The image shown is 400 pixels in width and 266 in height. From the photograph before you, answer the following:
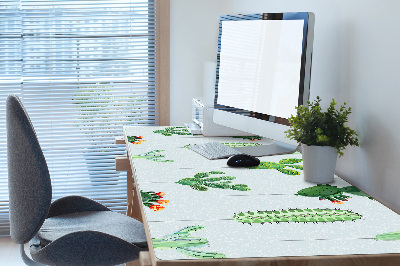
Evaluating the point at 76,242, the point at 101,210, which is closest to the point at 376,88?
the point at 76,242

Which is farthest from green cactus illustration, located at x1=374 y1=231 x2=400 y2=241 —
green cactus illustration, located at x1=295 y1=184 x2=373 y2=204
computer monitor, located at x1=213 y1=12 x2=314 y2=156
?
computer monitor, located at x1=213 y1=12 x2=314 y2=156

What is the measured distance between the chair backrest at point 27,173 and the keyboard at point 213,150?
617 millimetres

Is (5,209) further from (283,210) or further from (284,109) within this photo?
(283,210)

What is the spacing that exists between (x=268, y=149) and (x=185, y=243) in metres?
1.09

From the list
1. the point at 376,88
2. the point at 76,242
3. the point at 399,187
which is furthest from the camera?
the point at 76,242

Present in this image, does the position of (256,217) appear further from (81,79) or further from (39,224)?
(81,79)

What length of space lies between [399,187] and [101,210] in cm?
123

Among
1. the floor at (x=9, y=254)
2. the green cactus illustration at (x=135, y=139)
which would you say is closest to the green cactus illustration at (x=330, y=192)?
the green cactus illustration at (x=135, y=139)

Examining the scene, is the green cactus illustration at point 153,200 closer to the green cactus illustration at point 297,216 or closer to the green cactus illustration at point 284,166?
the green cactus illustration at point 297,216

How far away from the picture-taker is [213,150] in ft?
7.34

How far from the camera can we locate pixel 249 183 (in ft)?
5.81

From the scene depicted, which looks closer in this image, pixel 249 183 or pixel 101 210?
pixel 249 183

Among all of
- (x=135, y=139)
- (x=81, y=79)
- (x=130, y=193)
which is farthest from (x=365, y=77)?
(x=81, y=79)

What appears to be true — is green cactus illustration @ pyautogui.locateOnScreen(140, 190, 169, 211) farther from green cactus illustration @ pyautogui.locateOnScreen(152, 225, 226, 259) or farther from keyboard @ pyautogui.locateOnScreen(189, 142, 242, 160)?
keyboard @ pyautogui.locateOnScreen(189, 142, 242, 160)
